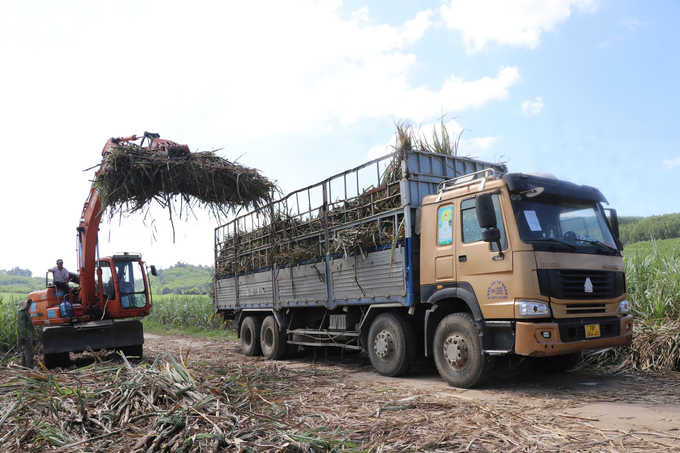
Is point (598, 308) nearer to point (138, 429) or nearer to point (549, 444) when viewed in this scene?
point (549, 444)

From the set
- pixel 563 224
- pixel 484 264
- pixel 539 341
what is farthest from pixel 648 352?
pixel 484 264

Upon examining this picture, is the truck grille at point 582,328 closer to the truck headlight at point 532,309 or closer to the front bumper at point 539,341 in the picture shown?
the front bumper at point 539,341

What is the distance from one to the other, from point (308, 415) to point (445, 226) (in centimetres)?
350

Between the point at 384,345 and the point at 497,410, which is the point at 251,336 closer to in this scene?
the point at 384,345

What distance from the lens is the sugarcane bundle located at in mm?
8906

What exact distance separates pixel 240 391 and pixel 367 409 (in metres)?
1.39

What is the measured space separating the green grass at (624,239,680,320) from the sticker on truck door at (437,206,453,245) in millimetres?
3730

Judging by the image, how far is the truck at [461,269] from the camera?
20.9 ft

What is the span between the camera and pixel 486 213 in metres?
6.35

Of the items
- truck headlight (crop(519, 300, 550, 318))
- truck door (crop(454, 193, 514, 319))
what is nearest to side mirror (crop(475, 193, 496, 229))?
truck door (crop(454, 193, 514, 319))

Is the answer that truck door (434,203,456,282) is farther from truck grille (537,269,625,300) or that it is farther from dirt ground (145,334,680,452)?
dirt ground (145,334,680,452)

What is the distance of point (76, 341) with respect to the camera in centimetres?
1034

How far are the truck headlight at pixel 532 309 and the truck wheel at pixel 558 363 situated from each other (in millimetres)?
2011

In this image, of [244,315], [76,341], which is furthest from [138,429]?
[244,315]
